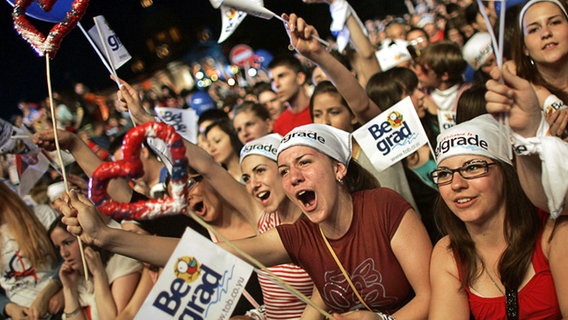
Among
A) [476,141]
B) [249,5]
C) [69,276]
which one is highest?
[249,5]

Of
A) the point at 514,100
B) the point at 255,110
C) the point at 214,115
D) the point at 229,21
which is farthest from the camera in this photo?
the point at 214,115

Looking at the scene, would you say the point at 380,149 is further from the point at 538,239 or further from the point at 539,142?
the point at 539,142

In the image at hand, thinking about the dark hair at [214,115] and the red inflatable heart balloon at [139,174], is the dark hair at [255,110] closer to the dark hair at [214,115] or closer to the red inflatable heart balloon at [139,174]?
the dark hair at [214,115]

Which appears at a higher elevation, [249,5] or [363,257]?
[249,5]

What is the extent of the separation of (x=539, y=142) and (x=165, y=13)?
36.6 m

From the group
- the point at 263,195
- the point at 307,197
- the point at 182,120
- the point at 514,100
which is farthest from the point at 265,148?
the point at 514,100

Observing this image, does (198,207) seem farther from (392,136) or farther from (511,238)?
(511,238)

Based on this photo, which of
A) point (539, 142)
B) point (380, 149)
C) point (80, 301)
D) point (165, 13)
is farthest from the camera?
point (165, 13)

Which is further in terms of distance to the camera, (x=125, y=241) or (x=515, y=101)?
(x=125, y=241)

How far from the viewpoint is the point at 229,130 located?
5.30 meters

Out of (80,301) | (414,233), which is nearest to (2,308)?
(80,301)

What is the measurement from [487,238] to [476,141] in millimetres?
455

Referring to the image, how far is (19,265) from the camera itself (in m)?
4.73

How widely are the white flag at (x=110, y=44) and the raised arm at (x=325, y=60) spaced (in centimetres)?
121
